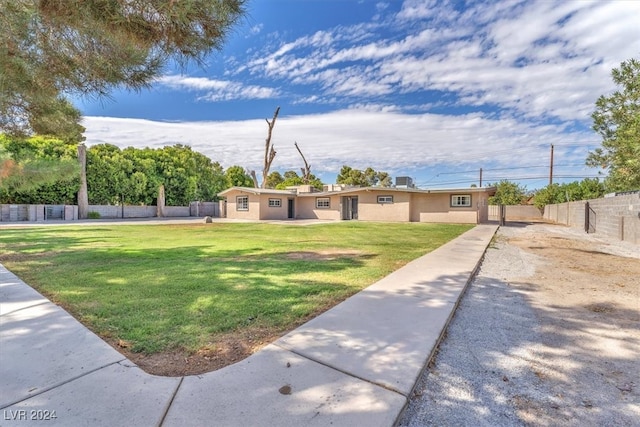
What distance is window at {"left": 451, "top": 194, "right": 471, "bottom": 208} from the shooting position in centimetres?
2108

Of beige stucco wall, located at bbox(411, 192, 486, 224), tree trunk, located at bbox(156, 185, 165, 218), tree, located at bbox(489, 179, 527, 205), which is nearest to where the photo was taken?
beige stucco wall, located at bbox(411, 192, 486, 224)

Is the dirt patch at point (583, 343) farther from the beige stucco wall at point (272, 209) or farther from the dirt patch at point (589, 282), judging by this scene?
the beige stucco wall at point (272, 209)

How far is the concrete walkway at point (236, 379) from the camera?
1682mm

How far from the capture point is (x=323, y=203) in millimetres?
26172

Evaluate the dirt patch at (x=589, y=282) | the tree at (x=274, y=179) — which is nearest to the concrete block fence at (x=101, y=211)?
the tree at (x=274, y=179)

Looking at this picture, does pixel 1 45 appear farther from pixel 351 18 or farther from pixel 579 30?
pixel 579 30

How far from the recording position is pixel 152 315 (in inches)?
129

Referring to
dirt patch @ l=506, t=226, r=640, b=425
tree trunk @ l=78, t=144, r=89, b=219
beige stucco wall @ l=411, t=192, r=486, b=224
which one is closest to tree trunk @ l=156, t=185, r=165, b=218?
tree trunk @ l=78, t=144, r=89, b=219

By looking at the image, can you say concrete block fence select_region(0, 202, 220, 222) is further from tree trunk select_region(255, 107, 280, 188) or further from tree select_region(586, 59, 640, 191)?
tree select_region(586, 59, 640, 191)

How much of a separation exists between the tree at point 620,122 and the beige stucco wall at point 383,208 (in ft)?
35.9

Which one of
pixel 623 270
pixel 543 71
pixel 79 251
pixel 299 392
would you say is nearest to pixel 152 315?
pixel 299 392

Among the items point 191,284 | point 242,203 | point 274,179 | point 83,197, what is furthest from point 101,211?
point 274,179

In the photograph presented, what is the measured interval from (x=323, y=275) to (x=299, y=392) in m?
3.33

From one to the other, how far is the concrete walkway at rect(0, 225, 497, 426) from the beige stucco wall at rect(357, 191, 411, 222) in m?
19.6
